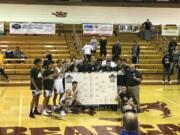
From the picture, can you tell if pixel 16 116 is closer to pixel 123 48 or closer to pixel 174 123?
pixel 174 123

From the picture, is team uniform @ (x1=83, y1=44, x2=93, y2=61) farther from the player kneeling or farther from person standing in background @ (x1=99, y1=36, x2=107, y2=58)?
the player kneeling

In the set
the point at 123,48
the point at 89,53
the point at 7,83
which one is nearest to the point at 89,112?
the point at 7,83

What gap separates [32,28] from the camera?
27906mm

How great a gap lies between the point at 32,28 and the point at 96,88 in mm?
14243

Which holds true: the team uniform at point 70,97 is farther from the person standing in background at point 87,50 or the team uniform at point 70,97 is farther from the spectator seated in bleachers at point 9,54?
the spectator seated in bleachers at point 9,54

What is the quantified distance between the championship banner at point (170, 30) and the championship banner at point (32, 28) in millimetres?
7416

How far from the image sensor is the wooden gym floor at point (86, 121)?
11500 millimetres

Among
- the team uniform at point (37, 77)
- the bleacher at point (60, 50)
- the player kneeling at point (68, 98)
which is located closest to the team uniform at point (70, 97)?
the player kneeling at point (68, 98)

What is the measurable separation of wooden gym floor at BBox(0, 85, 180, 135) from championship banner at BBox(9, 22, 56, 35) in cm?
1104

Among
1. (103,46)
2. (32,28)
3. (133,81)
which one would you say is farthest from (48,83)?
(32,28)

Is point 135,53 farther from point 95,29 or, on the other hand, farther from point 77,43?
point 95,29

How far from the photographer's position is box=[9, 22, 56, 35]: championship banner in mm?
27625

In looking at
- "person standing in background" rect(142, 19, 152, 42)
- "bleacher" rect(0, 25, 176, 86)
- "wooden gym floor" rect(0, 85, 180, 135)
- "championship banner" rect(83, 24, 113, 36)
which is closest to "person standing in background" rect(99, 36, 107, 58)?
"bleacher" rect(0, 25, 176, 86)

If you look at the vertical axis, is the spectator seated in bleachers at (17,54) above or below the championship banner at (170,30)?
below
